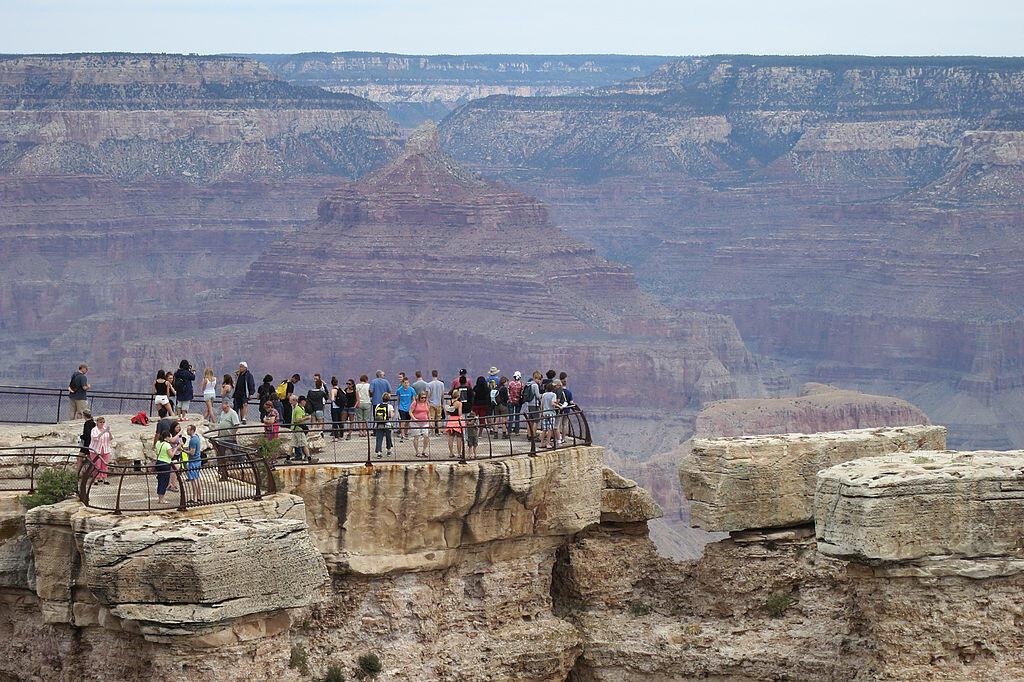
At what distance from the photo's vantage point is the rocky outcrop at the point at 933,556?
34.8 metres

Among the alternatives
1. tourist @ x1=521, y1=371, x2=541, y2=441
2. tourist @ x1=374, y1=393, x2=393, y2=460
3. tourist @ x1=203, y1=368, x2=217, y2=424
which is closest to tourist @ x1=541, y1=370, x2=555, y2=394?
tourist @ x1=521, y1=371, x2=541, y2=441

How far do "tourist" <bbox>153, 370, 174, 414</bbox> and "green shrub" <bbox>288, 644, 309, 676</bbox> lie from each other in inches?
217

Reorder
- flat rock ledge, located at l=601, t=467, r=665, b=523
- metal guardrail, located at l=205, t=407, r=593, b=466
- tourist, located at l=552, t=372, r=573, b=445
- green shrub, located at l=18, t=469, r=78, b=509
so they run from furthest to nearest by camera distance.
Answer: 1. flat rock ledge, located at l=601, t=467, r=665, b=523
2. tourist, located at l=552, t=372, r=573, b=445
3. metal guardrail, located at l=205, t=407, r=593, b=466
4. green shrub, located at l=18, t=469, r=78, b=509

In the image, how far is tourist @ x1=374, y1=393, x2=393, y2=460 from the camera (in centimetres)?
3684

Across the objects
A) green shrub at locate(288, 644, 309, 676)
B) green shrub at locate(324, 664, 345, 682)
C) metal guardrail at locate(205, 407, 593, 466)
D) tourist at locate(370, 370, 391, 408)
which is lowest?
green shrub at locate(324, 664, 345, 682)

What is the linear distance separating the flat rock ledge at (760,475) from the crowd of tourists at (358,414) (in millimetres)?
2774

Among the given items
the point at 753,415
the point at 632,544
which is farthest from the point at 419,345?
the point at 632,544

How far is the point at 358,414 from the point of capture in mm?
Answer: 40250

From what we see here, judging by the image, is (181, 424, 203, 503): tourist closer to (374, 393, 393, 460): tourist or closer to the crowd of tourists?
the crowd of tourists

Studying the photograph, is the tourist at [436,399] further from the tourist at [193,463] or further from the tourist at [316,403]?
the tourist at [193,463]

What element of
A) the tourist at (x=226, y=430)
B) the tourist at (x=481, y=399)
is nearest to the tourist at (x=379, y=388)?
the tourist at (x=481, y=399)

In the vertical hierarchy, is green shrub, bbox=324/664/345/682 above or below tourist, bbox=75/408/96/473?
below

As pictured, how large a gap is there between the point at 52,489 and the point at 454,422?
719 centimetres

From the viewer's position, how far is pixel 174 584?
31.5 m
